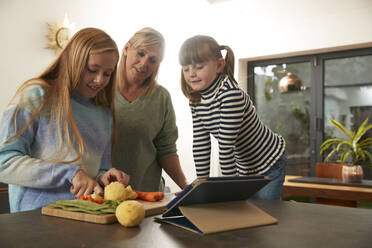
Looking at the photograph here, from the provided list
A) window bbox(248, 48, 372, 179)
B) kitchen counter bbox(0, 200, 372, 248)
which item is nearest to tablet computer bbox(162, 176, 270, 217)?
kitchen counter bbox(0, 200, 372, 248)

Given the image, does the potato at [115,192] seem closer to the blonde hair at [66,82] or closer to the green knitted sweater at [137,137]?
the blonde hair at [66,82]

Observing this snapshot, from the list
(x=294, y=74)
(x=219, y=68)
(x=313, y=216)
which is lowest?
(x=313, y=216)

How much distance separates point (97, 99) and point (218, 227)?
0.87 m

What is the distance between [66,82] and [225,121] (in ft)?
2.04

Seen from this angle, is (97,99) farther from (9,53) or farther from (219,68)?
(9,53)

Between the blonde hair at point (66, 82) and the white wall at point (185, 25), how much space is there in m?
2.34

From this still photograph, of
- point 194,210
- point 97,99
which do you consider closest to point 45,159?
point 97,99

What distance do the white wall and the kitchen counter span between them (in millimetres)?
2928

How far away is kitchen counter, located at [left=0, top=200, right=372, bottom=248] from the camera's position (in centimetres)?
72

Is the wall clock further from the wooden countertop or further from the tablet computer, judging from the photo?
the tablet computer

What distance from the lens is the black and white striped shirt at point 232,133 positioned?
1.55 metres

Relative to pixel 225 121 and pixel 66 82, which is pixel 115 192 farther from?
pixel 225 121

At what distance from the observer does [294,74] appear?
15.0 ft

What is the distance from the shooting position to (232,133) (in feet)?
5.01
